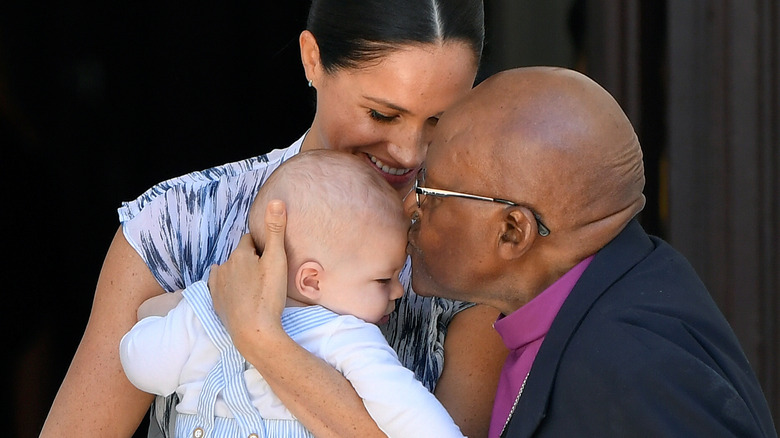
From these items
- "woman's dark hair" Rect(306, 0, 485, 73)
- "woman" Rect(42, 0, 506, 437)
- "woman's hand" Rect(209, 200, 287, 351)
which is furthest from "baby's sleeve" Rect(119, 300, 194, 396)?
"woman's dark hair" Rect(306, 0, 485, 73)

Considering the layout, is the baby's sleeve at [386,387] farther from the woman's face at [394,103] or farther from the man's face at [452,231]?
the woman's face at [394,103]

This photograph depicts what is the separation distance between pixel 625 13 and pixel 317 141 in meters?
1.53

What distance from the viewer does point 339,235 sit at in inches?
82.8

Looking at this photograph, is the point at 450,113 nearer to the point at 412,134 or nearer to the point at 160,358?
the point at 412,134

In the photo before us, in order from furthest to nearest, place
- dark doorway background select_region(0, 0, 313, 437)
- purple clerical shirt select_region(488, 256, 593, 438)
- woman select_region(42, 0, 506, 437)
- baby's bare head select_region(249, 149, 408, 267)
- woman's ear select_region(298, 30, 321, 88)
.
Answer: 1. dark doorway background select_region(0, 0, 313, 437)
2. woman's ear select_region(298, 30, 321, 88)
3. woman select_region(42, 0, 506, 437)
4. baby's bare head select_region(249, 149, 408, 267)
5. purple clerical shirt select_region(488, 256, 593, 438)

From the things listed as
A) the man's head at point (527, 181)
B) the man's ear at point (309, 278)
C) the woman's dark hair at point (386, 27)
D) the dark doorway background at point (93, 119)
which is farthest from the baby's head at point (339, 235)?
the dark doorway background at point (93, 119)

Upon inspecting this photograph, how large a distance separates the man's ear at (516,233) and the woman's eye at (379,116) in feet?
1.65

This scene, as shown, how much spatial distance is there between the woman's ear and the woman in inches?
1.8

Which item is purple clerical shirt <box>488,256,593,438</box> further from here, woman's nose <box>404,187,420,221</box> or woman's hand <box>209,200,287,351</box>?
woman's hand <box>209,200,287,351</box>

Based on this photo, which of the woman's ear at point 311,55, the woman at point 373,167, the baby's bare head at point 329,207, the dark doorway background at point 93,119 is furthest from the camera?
the dark doorway background at point 93,119

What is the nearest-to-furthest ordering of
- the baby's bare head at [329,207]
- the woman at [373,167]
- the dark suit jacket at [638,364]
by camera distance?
1. the dark suit jacket at [638,364]
2. the baby's bare head at [329,207]
3. the woman at [373,167]

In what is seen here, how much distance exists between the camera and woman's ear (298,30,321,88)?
8.38 ft

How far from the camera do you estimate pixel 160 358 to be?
2.11 metres

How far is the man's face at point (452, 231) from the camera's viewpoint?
2.05 meters
